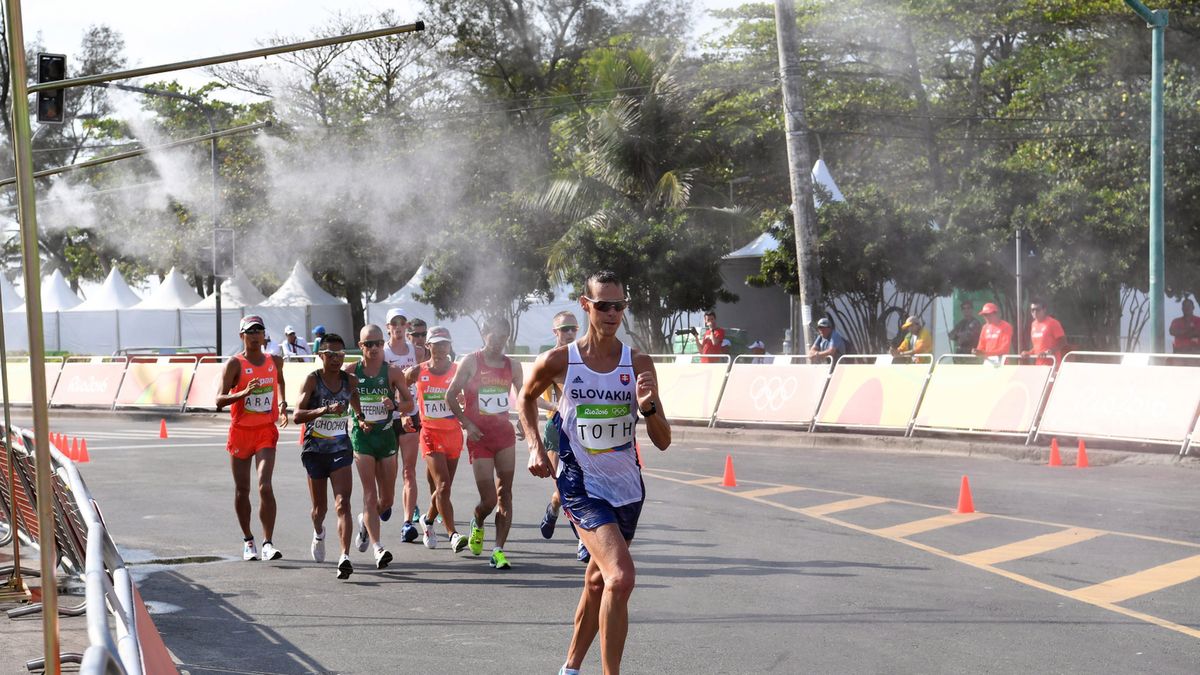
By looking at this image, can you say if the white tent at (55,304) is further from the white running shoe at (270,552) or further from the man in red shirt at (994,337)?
the white running shoe at (270,552)

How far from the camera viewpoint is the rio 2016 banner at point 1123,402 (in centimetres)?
1568

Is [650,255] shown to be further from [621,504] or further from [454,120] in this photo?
[621,504]

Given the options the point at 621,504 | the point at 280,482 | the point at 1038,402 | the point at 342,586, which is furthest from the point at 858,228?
the point at 621,504

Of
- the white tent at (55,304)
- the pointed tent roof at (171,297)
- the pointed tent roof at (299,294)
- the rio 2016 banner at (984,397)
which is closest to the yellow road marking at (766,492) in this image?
the rio 2016 banner at (984,397)

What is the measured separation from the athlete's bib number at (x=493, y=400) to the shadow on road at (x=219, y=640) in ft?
7.53

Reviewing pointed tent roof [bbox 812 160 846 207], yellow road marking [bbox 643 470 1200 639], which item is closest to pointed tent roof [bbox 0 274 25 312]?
pointed tent roof [bbox 812 160 846 207]

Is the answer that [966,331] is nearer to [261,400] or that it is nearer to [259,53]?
[259,53]

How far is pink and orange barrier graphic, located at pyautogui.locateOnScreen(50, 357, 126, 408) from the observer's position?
1212 inches

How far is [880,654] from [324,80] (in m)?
43.3

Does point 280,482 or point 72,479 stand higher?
point 72,479

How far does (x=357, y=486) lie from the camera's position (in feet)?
48.1

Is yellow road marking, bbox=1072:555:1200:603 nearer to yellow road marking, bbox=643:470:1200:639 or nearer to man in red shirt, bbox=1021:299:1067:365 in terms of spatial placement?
yellow road marking, bbox=643:470:1200:639

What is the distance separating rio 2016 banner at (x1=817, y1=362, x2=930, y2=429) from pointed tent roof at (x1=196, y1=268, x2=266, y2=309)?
29.0 m

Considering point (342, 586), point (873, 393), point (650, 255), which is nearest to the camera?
point (342, 586)
